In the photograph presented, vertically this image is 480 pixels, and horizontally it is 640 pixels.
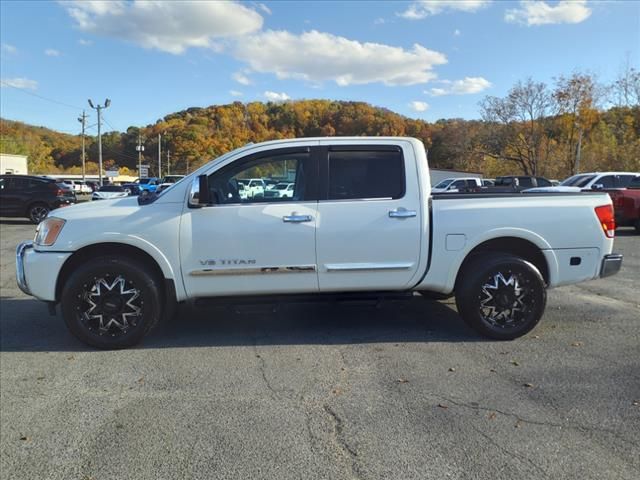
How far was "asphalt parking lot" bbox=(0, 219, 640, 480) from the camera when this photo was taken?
114 inches

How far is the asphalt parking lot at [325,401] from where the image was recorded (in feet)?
9.52

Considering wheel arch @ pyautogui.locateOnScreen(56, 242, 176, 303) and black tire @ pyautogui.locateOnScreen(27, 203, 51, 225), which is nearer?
wheel arch @ pyautogui.locateOnScreen(56, 242, 176, 303)

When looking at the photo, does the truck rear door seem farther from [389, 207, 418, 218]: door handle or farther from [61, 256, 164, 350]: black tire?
[61, 256, 164, 350]: black tire

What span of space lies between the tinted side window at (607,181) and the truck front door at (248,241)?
1489 cm

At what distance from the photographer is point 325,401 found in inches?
146

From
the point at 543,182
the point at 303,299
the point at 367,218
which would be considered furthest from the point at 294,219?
the point at 543,182

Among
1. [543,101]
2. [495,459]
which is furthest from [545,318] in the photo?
[543,101]

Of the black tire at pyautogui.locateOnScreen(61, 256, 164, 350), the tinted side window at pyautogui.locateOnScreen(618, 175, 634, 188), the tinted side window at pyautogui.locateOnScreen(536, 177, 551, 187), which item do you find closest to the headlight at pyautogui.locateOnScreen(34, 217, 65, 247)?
the black tire at pyautogui.locateOnScreen(61, 256, 164, 350)

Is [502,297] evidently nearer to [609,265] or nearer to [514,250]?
[514,250]

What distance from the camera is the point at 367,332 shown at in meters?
5.34

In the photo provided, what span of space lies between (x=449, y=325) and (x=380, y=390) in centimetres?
197

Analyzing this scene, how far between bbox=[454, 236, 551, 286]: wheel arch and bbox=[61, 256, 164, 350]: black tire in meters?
2.98

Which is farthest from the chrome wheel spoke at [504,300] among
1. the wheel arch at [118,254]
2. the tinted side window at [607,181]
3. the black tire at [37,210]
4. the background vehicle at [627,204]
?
the black tire at [37,210]

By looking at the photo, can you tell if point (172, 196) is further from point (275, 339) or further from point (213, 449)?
point (213, 449)
